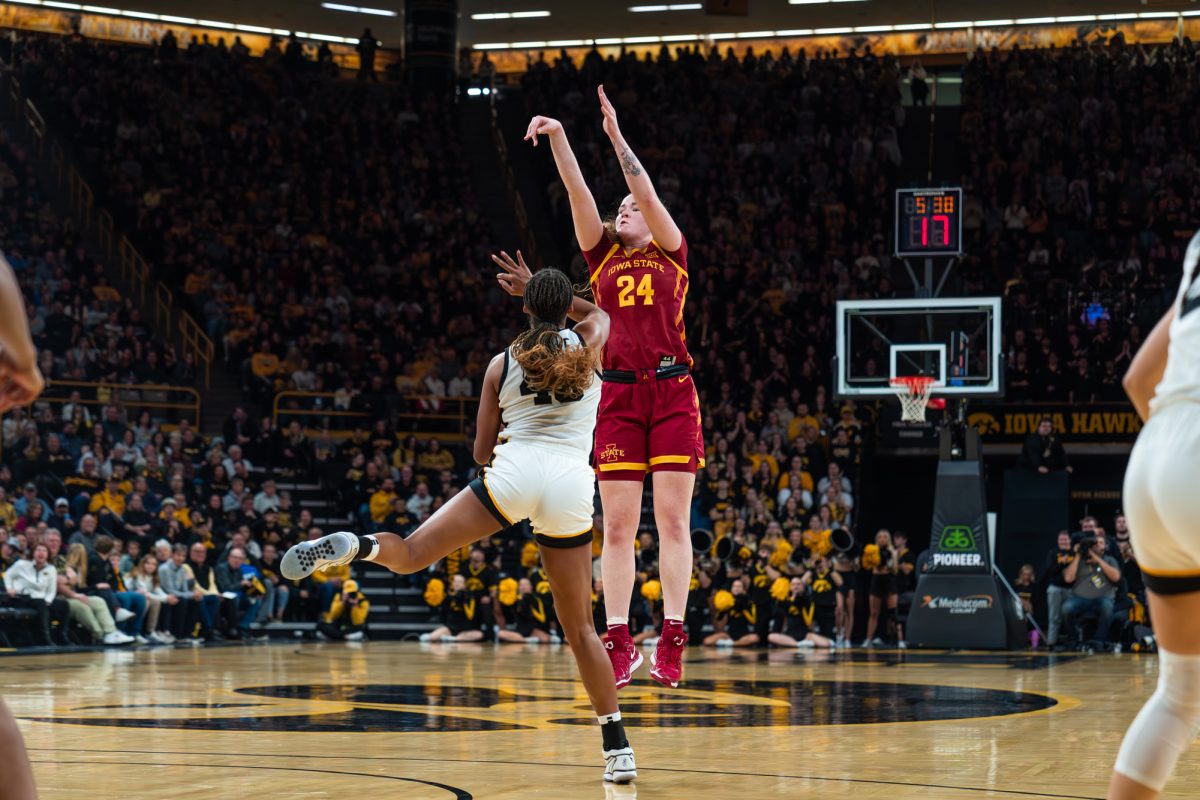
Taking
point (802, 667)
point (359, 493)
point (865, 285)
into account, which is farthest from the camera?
point (865, 285)

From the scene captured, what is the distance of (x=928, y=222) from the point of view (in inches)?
736

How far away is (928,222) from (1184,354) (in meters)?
15.5

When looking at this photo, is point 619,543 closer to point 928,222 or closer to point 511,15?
point 928,222

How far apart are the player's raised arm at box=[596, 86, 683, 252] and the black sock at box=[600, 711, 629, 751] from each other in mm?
2531

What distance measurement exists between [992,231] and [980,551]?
433 inches

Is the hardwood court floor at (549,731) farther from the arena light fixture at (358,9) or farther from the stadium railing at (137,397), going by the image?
the arena light fixture at (358,9)

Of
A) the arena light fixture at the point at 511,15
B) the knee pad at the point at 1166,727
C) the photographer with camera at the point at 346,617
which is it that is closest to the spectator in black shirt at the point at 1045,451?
the photographer with camera at the point at 346,617

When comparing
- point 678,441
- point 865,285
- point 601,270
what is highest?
point 865,285

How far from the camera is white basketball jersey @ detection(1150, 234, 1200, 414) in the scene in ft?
11.6

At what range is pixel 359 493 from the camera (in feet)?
76.9

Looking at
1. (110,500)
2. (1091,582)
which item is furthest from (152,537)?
(1091,582)

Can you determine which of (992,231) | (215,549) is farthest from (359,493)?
(992,231)

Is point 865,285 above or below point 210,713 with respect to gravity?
above

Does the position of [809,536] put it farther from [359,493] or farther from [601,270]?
[601,270]
